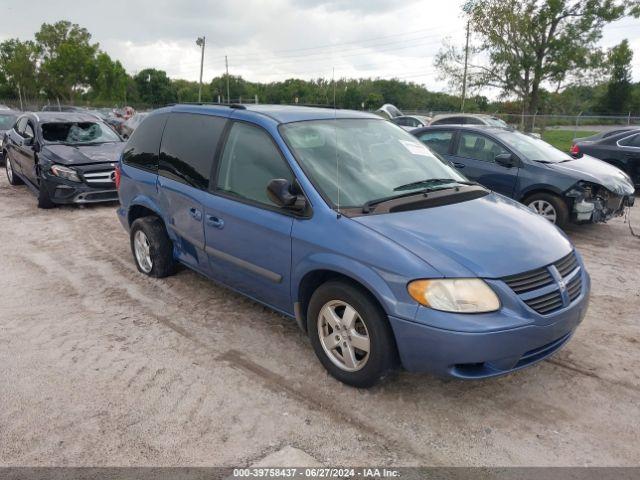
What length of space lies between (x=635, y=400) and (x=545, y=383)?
21.0 inches

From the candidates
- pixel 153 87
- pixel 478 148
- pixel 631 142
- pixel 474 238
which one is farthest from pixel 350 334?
pixel 153 87

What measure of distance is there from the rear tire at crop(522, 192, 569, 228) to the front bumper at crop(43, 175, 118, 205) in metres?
7.00

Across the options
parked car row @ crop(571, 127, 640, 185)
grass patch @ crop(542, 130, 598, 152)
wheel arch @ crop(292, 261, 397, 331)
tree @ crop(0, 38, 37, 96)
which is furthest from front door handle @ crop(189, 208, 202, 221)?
tree @ crop(0, 38, 37, 96)

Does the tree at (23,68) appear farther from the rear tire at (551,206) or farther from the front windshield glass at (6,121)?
the rear tire at (551,206)

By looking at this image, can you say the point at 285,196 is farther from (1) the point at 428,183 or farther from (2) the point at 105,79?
(2) the point at 105,79

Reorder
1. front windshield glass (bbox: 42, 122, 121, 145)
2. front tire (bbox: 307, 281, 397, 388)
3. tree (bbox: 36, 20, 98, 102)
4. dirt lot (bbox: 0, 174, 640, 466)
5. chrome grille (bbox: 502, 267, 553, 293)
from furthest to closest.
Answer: tree (bbox: 36, 20, 98, 102) → front windshield glass (bbox: 42, 122, 121, 145) → front tire (bbox: 307, 281, 397, 388) → chrome grille (bbox: 502, 267, 553, 293) → dirt lot (bbox: 0, 174, 640, 466)

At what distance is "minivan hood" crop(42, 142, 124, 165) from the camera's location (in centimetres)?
865

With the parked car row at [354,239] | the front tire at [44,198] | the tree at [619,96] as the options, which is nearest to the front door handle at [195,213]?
the parked car row at [354,239]

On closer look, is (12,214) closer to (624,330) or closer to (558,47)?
(624,330)

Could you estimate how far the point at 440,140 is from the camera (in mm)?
8430

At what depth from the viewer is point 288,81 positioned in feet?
143

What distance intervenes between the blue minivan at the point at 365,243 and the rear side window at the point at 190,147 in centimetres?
1

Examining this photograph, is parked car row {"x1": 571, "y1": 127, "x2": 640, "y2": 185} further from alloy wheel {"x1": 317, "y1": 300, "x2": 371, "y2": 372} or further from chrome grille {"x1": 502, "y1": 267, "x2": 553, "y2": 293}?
alloy wheel {"x1": 317, "y1": 300, "x2": 371, "y2": 372}

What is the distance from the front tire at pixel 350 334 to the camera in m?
3.03
